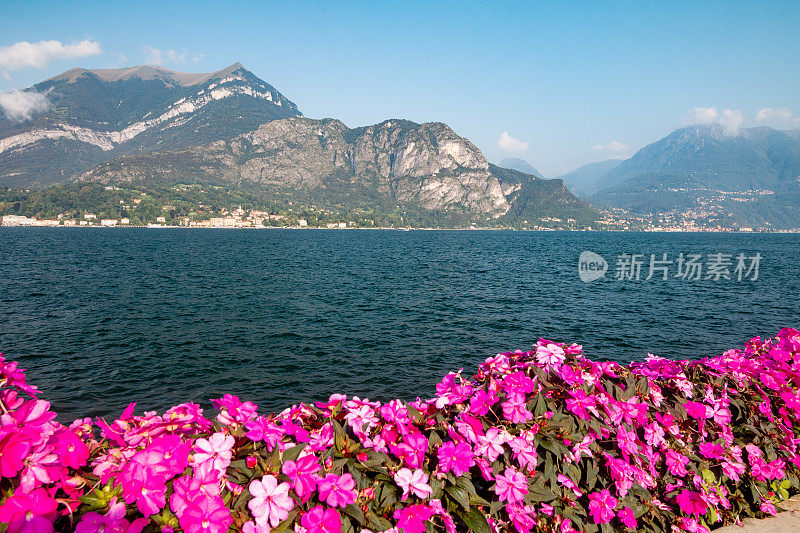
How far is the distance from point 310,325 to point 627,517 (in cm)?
2128

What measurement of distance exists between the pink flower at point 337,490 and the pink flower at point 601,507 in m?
2.33

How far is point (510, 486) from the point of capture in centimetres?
320

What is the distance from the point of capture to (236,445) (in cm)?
285

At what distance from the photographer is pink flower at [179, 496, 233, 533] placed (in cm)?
213

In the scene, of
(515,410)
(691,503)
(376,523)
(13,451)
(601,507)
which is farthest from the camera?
(691,503)

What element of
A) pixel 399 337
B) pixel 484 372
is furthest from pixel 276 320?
pixel 484 372

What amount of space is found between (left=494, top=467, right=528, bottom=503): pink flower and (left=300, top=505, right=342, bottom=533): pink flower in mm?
1373

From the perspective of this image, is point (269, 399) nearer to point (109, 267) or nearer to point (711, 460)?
point (711, 460)

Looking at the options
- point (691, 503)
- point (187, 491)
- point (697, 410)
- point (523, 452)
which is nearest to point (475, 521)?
point (523, 452)

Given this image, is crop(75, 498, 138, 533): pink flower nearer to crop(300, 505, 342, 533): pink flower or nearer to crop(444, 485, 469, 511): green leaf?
crop(300, 505, 342, 533): pink flower

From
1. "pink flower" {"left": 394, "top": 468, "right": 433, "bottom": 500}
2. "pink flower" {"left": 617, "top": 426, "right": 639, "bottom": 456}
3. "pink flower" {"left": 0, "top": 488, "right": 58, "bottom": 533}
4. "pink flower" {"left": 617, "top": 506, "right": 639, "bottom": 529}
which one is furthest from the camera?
"pink flower" {"left": 617, "top": 426, "right": 639, "bottom": 456}

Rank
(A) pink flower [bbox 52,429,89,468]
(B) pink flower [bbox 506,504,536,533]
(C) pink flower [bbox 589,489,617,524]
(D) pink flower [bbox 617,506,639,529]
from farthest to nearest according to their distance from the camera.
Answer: (D) pink flower [bbox 617,506,639,529] → (C) pink flower [bbox 589,489,617,524] → (B) pink flower [bbox 506,504,536,533] → (A) pink flower [bbox 52,429,89,468]

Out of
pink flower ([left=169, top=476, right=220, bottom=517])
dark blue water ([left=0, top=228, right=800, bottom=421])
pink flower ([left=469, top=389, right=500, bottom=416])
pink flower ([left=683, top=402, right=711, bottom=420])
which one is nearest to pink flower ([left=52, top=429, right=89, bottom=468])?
pink flower ([left=169, top=476, right=220, bottom=517])

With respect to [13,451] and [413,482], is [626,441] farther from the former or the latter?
[13,451]
